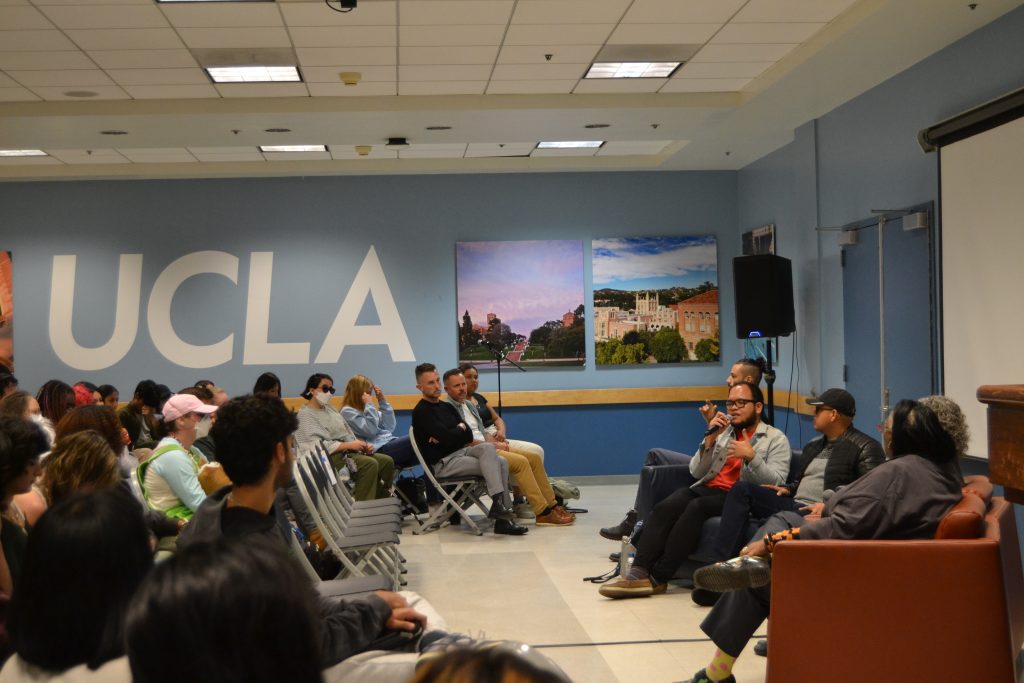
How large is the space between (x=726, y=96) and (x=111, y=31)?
188 inches

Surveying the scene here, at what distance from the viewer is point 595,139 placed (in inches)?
380

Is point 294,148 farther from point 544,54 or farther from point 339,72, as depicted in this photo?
point 544,54

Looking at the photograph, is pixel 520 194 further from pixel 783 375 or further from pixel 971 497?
pixel 971 497

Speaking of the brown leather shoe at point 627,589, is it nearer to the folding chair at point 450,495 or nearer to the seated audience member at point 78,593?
the folding chair at point 450,495

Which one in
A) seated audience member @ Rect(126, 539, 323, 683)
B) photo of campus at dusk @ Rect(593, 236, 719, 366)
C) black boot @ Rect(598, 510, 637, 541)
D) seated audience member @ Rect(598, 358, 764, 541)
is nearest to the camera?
seated audience member @ Rect(126, 539, 323, 683)

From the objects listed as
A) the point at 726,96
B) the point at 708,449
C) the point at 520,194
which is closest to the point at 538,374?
the point at 520,194

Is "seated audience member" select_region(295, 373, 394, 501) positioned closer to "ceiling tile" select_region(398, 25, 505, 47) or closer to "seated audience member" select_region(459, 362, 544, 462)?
"seated audience member" select_region(459, 362, 544, 462)

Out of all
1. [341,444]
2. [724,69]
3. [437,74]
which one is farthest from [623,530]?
[437,74]

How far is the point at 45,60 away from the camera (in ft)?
22.7

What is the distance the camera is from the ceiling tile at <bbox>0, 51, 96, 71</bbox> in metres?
6.77

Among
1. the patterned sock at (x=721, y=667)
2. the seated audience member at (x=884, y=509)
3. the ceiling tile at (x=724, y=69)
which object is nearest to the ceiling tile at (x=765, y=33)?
the ceiling tile at (x=724, y=69)

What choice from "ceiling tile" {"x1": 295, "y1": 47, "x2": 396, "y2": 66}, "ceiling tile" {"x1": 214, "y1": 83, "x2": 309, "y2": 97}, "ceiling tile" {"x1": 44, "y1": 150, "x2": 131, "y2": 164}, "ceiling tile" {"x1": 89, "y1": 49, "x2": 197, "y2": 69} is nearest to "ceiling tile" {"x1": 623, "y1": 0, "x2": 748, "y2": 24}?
"ceiling tile" {"x1": 295, "y1": 47, "x2": 396, "y2": 66}

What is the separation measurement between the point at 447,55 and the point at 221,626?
6.32 m

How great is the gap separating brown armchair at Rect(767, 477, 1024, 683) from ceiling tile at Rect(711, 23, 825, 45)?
3914 millimetres
